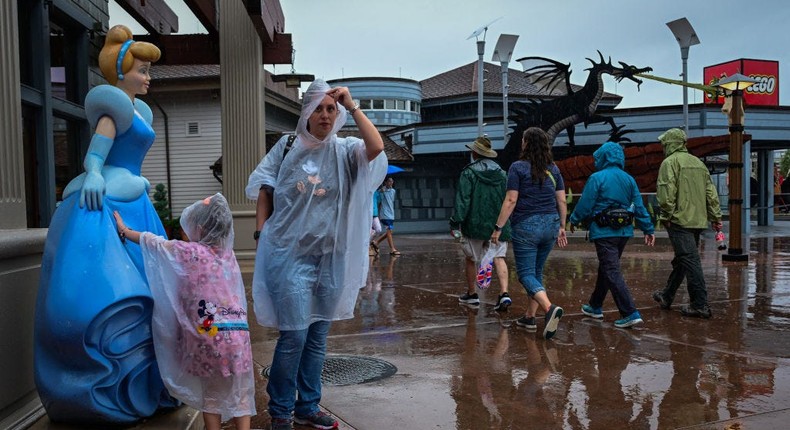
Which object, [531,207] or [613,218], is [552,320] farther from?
[613,218]

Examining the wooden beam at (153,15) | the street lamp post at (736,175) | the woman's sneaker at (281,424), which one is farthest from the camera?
the street lamp post at (736,175)

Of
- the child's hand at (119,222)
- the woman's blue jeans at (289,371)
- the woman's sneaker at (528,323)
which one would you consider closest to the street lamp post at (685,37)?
the woman's sneaker at (528,323)

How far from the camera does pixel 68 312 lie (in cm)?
282

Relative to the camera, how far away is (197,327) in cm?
303

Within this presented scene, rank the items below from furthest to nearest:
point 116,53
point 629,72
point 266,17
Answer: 1. point 629,72
2. point 266,17
3. point 116,53

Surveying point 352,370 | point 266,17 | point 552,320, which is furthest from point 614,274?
point 266,17

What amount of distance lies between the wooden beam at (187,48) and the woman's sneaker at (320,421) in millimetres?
8762

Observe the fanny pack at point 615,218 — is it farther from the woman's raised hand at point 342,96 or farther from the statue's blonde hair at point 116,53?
the statue's blonde hair at point 116,53

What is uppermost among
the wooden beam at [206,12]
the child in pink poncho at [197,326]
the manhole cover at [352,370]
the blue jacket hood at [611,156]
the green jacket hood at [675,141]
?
the wooden beam at [206,12]

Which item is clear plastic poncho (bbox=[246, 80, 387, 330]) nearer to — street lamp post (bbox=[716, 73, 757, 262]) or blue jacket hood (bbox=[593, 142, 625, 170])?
blue jacket hood (bbox=[593, 142, 625, 170])

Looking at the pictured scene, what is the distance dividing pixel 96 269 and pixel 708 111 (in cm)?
2257

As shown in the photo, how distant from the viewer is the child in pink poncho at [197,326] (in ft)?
9.95

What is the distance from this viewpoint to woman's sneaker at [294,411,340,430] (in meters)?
3.65

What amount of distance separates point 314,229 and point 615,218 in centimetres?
375
